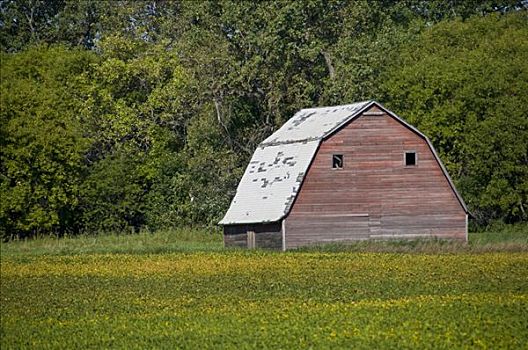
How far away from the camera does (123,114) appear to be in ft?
255

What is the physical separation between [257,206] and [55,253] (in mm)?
10944

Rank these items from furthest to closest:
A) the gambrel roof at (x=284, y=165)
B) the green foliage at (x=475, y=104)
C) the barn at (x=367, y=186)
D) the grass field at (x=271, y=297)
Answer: the green foliage at (x=475, y=104)
the barn at (x=367, y=186)
the gambrel roof at (x=284, y=165)
the grass field at (x=271, y=297)

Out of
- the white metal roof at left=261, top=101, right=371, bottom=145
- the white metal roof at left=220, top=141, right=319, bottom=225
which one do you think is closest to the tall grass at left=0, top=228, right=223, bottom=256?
the white metal roof at left=220, top=141, right=319, bottom=225

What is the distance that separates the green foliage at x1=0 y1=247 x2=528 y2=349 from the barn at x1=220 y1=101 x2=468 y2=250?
10.5 meters

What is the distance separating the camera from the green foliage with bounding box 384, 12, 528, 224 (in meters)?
69.4

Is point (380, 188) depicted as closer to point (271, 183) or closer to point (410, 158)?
point (410, 158)

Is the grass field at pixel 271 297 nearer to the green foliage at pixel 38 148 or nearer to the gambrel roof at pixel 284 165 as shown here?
the gambrel roof at pixel 284 165

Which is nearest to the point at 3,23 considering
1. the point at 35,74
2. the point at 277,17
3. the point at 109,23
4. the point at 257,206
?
the point at 109,23

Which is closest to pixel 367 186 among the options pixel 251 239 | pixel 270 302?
pixel 251 239

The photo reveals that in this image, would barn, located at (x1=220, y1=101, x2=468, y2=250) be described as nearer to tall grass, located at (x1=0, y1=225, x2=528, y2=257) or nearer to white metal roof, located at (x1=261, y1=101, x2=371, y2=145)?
white metal roof, located at (x1=261, y1=101, x2=371, y2=145)

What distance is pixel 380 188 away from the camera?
6219cm

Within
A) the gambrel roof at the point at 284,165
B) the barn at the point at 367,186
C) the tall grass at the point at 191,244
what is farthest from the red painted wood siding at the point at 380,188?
the tall grass at the point at 191,244

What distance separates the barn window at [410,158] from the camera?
62562 millimetres

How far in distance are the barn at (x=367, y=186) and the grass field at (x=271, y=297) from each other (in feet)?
14.1
